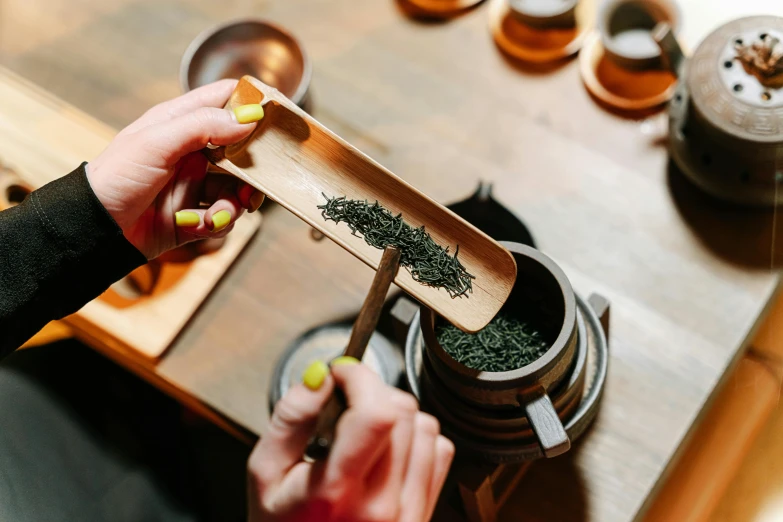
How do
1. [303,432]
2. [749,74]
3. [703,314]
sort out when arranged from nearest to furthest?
1. [303,432]
2. [749,74]
3. [703,314]

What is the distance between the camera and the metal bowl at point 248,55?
1404mm

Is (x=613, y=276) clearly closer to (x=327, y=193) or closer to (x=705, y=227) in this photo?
(x=705, y=227)

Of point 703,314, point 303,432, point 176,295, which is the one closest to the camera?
point 303,432

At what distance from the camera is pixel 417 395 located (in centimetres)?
105

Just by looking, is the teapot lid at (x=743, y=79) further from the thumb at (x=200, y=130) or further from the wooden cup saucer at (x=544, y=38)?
the thumb at (x=200, y=130)

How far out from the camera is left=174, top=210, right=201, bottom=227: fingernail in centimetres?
114

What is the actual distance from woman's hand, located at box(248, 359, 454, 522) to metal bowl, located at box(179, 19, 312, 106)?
0.75 metres

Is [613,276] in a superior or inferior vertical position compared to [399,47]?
inferior

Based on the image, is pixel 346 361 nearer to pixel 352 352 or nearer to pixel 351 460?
pixel 352 352

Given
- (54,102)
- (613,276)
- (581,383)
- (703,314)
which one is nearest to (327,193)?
(581,383)

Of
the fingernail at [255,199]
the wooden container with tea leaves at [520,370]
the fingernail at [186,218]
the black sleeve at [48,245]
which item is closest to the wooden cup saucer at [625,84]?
the wooden container with tea leaves at [520,370]

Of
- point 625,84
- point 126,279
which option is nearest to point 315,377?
point 126,279

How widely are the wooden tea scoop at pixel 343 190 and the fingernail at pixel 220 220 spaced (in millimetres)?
140

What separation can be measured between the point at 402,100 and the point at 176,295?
622mm
